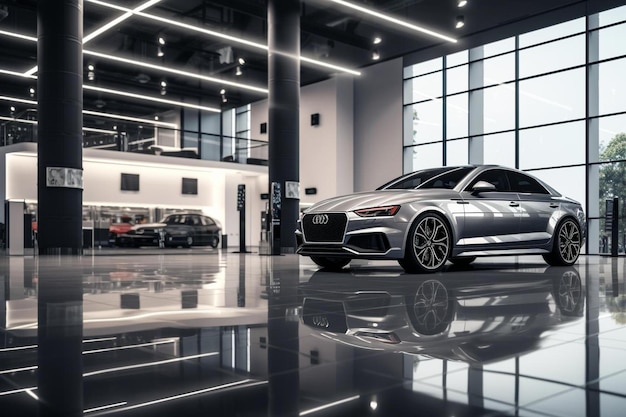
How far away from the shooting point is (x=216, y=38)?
22.1 meters

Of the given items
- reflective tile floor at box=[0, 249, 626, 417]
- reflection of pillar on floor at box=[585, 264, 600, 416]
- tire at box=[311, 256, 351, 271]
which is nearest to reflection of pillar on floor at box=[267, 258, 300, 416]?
reflective tile floor at box=[0, 249, 626, 417]

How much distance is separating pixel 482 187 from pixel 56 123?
10722mm

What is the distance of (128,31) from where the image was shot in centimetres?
2286

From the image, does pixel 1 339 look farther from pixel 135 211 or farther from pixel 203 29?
pixel 135 211

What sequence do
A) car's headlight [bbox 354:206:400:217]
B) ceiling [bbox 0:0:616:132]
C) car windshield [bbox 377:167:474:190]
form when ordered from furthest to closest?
ceiling [bbox 0:0:616:132] < car windshield [bbox 377:167:474:190] < car's headlight [bbox 354:206:400:217]

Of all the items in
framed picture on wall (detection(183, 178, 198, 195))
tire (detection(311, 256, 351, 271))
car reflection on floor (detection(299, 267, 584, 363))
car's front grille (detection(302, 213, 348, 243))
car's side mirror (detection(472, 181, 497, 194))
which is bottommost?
tire (detection(311, 256, 351, 271))

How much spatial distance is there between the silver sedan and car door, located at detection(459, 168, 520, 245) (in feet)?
0.04

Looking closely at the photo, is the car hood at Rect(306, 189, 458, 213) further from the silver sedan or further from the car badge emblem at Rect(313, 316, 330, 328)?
the car badge emblem at Rect(313, 316, 330, 328)

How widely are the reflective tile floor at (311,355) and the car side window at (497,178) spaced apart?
3.77 meters

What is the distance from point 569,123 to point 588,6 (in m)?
4.03

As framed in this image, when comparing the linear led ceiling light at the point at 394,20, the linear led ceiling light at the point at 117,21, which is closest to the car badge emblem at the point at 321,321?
the linear led ceiling light at the point at 394,20

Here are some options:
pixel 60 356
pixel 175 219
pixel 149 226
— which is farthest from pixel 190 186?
pixel 60 356

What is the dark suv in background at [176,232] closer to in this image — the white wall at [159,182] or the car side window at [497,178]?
the white wall at [159,182]

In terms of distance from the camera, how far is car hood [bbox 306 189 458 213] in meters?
7.32
